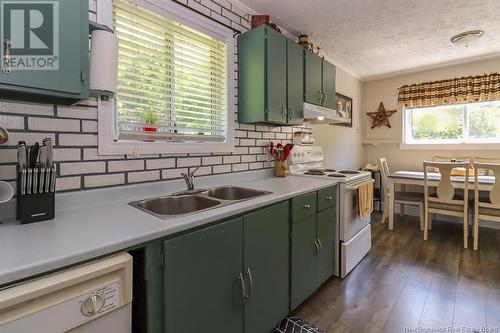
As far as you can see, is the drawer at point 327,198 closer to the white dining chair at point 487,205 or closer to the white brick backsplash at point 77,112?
the white brick backsplash at point 77,112

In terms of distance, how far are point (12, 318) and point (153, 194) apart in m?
0.99

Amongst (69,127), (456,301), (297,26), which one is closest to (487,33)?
(297,26)

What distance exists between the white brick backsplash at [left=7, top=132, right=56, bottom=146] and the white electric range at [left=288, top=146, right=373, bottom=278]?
6.53 ft

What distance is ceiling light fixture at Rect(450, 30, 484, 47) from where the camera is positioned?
8.95 ft

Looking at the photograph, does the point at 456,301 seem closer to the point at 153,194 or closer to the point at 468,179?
the point at 468,179

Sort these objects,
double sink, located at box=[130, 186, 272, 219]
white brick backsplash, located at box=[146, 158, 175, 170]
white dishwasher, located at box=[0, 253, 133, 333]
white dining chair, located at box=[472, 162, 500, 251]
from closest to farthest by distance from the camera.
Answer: white dishwasher, located at box=[0, 253, 133, 333] < double sink, located at box=[130, 186, 272, 219] < white brick backsplash, located at box=[146, 158, 175, 170] < white dining chair, located at box=[472, 162, 500, 251]

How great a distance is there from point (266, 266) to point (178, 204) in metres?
0.66

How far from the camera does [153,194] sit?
1592 millimetres

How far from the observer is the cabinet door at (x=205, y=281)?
39.3 inches

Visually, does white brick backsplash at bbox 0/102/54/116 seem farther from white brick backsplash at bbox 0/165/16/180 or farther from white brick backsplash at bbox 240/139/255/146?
white brick backsplash at bbox 240/139/255/146

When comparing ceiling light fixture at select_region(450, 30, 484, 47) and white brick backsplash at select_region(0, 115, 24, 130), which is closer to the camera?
white brick backsplash at select_region(0, 115, 24, 130)

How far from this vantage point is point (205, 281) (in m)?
1.12

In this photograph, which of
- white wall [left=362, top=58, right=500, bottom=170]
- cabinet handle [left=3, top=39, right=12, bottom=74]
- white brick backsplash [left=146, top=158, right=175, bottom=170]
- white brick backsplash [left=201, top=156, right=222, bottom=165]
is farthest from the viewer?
white wall [left=362, top=58, right=500, bottom=170]

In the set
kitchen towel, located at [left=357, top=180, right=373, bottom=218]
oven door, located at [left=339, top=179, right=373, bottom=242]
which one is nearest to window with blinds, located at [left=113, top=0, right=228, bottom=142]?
oven door, located at [left=339, top=179, right=373, bottom=242]
